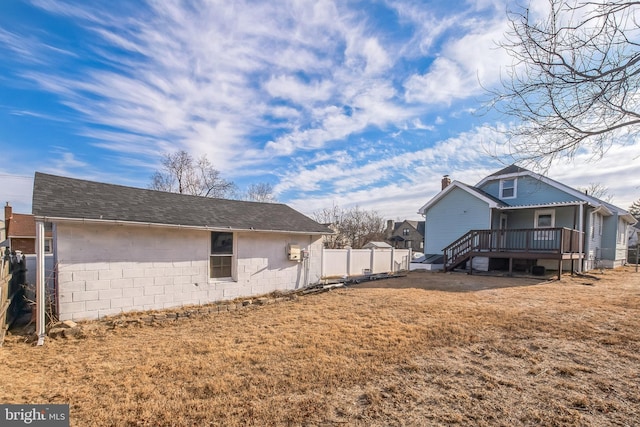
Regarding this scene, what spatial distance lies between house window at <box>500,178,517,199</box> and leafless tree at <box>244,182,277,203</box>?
948 inches

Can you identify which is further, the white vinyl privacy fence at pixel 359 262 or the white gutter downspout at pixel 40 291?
the white vinyl privacy fence at pixel 359 262

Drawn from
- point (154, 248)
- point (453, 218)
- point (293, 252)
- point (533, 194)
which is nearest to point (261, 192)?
point (453, 218)

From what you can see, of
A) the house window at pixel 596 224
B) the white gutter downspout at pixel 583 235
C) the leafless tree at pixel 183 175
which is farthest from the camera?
the leafless tree at pixel 183 175

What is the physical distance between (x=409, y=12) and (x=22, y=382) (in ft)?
30.9

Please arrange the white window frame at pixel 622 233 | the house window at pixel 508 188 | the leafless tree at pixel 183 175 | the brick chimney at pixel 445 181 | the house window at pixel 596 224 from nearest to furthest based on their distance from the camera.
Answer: the house window at pixel 596 224 → the house window at pixel 508 188 → the white window frame at pixel 622 233 → the brick chimney at pixel 445 181 → the leafless tree at pixel 183 175

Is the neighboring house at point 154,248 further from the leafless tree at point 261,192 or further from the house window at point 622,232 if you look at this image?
the leafless tree at point 261,192

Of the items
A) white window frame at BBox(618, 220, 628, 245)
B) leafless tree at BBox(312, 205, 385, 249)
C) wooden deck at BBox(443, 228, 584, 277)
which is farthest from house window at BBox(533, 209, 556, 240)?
leafless tree at BBox(312, 205, 385, 249)

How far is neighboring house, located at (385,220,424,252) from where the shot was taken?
4703 centimetres

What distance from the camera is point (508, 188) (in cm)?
1752

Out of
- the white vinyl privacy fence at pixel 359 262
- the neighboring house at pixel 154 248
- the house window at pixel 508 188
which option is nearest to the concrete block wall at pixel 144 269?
the neighboring house at pixel 154 248

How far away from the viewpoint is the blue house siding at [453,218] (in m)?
16.5

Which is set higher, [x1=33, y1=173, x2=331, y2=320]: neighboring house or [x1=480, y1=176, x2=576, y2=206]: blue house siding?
[x1=480, y1=176, x2=576, y2=206]: blue house siding

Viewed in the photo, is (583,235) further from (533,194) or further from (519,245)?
(519,245)

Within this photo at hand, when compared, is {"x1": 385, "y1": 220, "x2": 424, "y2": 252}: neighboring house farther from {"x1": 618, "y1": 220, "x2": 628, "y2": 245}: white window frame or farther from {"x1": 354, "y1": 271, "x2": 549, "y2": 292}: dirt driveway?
{"x1": 354, "y1": 271, "x2": 549, "y2": 292}: dirt driveway
